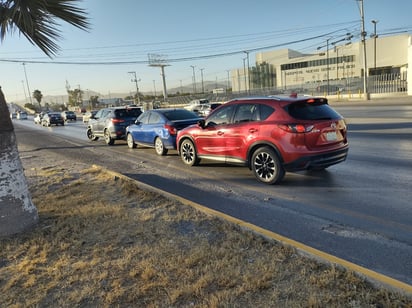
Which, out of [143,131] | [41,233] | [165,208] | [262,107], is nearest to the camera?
[41,233]

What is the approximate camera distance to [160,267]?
3.42 metres

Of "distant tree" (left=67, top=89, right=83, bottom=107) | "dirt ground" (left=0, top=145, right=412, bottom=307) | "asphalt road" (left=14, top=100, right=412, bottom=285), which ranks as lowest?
"asphalt road" (left=14, top=100, right=412, bottom=285)

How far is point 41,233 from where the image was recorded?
442 cm

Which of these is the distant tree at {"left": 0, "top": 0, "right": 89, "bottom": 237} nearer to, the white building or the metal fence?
the metal fence

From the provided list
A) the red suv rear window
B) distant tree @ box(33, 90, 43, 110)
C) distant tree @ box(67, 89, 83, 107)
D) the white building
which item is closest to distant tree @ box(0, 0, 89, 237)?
the red suv rear window

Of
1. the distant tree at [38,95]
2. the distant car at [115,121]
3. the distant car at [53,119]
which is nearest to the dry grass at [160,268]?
the distant car at [115,121]

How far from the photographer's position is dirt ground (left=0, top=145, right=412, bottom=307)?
287 centimetres

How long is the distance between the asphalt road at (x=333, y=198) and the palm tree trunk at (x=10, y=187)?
2.74 metres

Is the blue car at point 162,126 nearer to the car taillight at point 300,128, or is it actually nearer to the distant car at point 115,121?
the distant car at point 115,121

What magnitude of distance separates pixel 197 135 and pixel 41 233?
4.79m

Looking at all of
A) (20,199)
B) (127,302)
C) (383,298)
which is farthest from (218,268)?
(20,199)

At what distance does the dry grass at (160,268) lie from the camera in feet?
9.42

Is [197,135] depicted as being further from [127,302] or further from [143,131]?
[127,302]

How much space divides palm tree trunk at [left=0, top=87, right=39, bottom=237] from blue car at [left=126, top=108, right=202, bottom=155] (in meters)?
6.16
